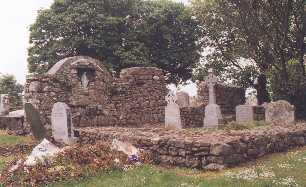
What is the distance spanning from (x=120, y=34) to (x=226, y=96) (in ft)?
40.6

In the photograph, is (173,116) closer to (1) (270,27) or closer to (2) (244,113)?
(2) (244,113)

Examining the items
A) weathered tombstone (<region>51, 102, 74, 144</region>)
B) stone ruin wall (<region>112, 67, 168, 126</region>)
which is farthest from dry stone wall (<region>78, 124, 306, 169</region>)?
stone ruin wall (<region>112, 67, 168, 126</region>)

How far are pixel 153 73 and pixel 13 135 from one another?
834cm

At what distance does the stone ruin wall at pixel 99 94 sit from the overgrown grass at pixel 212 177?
1093 centimetres

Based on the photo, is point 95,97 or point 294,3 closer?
point 95,97

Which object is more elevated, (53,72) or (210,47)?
(210,47)

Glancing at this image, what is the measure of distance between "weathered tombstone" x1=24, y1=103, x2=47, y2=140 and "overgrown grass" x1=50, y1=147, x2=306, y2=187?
7960 millimetres

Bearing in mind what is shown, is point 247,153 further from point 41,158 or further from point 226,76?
point 226,76

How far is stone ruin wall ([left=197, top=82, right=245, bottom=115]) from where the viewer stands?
33.3m

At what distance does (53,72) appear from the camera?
898 inches

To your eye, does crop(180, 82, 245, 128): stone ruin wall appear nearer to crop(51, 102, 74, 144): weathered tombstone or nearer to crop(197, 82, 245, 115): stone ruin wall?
crop(197, 82, 245, 115): stone ruin wall

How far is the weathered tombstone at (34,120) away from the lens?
1909 cm

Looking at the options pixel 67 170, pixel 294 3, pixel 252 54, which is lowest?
pixel 67 170

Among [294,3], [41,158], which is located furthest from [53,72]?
[294,3]
